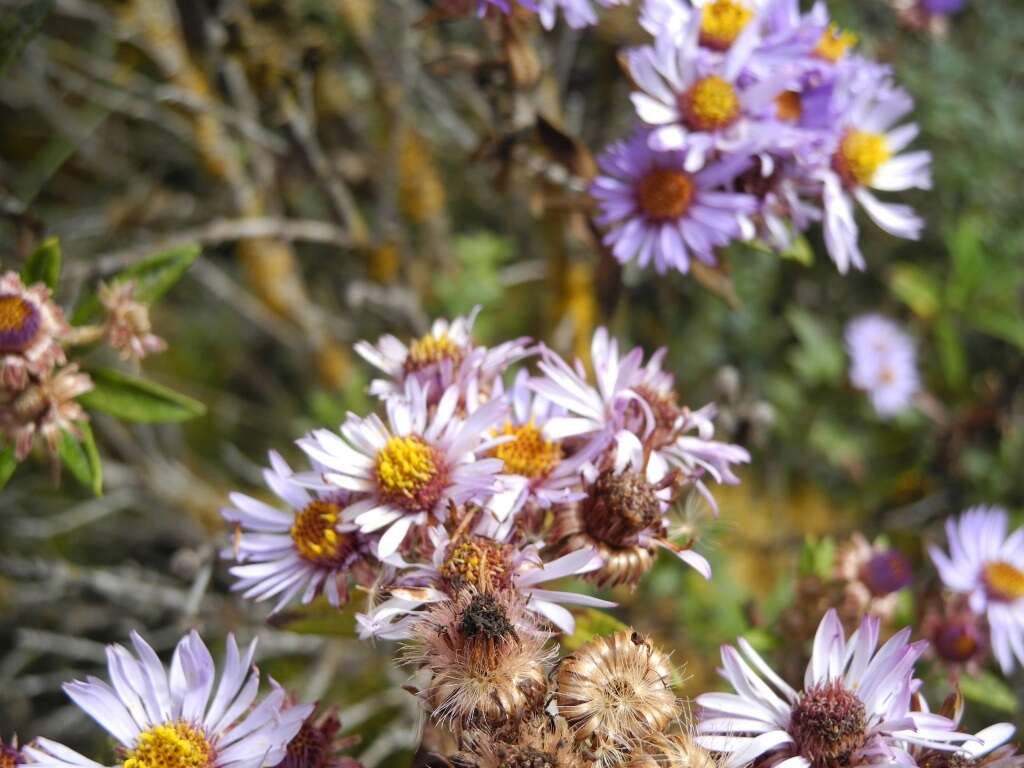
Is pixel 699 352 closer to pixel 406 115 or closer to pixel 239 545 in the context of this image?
pixel 406 115

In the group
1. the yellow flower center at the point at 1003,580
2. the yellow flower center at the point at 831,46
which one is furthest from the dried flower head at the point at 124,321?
the yellow flower center at the point at 1003,580

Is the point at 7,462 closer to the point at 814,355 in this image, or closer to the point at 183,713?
the point at 183,713

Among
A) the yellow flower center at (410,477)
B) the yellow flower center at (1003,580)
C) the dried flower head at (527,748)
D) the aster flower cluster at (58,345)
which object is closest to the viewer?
the dried flower head at (527,748)

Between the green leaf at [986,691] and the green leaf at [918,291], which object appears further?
the green leaf at [918,291]

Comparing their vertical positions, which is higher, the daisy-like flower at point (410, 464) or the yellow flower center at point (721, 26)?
the yellow flower center at point (721, 26)

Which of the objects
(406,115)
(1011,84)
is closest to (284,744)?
(406,115)

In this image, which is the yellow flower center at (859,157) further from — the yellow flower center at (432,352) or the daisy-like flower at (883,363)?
the daisy-like flower at (883,363)
